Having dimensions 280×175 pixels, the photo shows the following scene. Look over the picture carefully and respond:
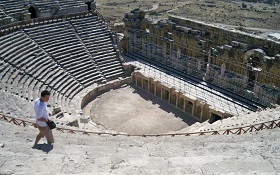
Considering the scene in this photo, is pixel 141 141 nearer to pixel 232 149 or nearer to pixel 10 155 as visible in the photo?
pixel 232 149

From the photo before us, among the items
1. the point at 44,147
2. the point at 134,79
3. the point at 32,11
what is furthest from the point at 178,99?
the point at 32,11

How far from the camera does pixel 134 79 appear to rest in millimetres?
23344

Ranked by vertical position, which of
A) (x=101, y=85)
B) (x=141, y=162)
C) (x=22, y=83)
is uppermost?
(x=141, y=162)

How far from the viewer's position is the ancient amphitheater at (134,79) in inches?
420

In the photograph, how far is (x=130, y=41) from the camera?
26.4 m

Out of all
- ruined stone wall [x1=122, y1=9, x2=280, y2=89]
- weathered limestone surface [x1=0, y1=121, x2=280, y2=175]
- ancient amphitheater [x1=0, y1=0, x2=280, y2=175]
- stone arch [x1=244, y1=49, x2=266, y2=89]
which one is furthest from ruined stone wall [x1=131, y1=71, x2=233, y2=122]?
weathered limestone surface [x1=0, y1=121, x2=280, y2=175]

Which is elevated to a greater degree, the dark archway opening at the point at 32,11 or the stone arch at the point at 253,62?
the dark archway opening at the point at 32,11

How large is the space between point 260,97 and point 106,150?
42.1 feet

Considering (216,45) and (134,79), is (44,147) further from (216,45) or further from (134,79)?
(216,45)

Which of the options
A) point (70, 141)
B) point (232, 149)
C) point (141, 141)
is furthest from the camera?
point (141, 141)

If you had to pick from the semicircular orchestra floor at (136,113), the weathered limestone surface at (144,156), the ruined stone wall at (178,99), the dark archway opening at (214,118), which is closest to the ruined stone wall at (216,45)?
the ruined stone wall at (178,99)

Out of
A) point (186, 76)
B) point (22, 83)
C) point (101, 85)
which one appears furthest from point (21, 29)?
point (186, 76)

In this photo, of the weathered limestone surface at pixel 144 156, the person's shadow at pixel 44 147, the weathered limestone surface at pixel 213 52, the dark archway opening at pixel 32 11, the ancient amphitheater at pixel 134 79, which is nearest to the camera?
the weathered limestone surface at pixel 144 156

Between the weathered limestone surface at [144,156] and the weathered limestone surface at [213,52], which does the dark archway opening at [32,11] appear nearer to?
the weathered limestone surface at [213,52]
